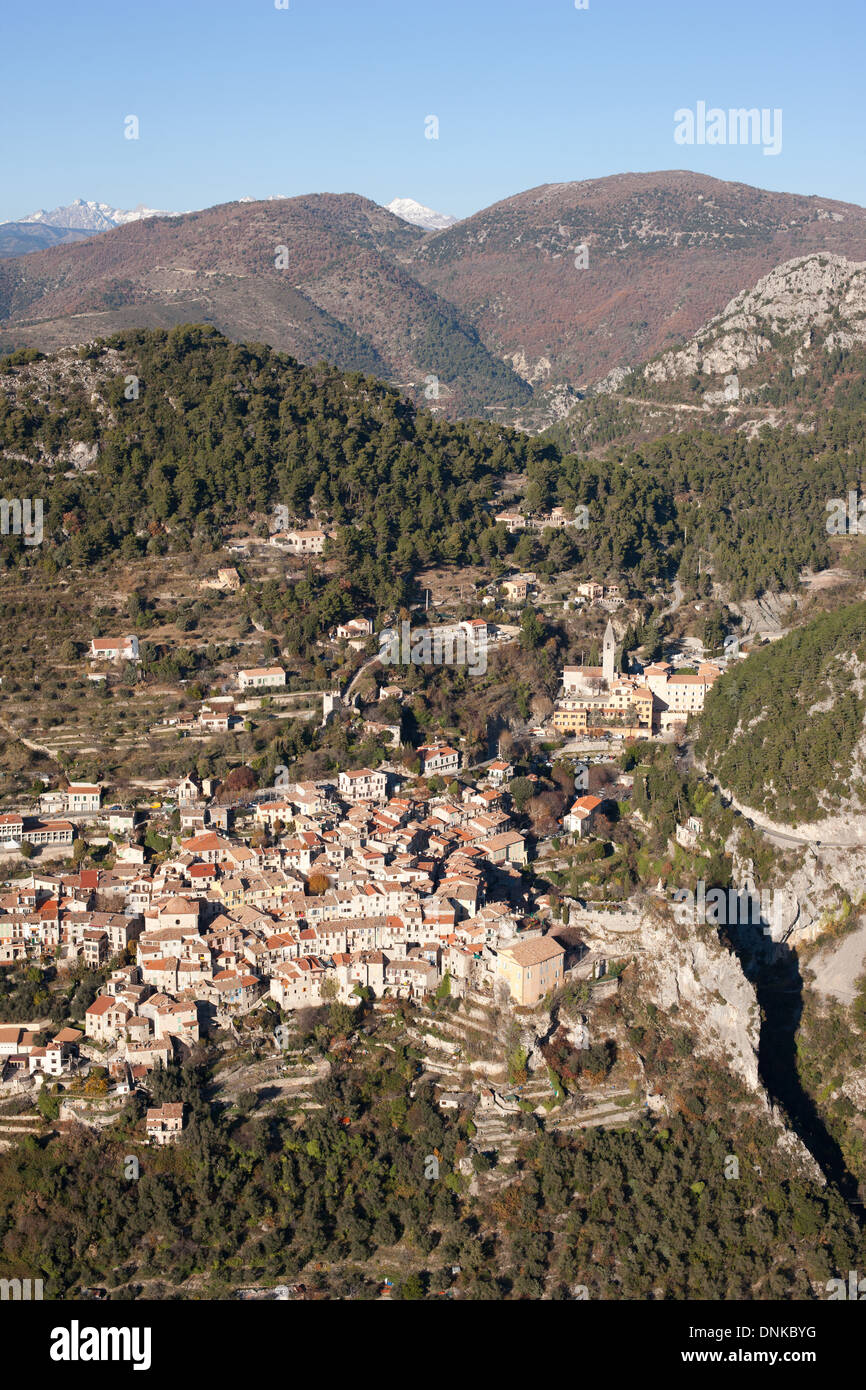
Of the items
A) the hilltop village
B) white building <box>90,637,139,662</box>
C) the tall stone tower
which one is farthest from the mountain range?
the hilltop village

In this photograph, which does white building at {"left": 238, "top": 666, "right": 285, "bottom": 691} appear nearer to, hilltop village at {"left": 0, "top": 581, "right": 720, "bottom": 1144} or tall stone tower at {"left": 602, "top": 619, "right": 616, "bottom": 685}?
hilltop village at {"left": 0, "top": 581, "right": 720, "bottom": 1144}

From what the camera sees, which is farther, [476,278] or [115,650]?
[476,278]

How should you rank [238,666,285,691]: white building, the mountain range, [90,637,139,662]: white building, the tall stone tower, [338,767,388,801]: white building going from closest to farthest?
[338,767,388,801]: white building, [238,666,285,691]: white building, [90,637,139,662]: white building, the tall stone tower, the mountain range

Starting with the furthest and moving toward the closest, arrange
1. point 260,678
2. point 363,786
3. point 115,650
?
point 115,650 → point 260,678 → point 363,786

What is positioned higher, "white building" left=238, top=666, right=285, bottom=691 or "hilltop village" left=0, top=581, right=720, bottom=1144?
"white building" left=238, top=666, right=285, bottom=691

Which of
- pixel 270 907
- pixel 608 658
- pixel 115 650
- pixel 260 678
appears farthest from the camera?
pixel 608 658

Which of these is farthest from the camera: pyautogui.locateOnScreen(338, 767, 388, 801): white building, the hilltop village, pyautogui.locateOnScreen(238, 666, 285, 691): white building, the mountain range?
the mountain range

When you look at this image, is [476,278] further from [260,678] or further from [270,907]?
[270,907]

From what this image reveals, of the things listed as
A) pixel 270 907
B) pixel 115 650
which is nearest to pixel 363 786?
pixel 270 907

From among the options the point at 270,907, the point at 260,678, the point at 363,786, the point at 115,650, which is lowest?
the point at 270,907
